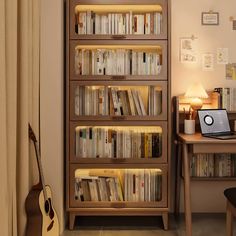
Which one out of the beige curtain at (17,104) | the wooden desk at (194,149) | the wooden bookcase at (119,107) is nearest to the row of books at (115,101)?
the wooden bookcase at (119,107)

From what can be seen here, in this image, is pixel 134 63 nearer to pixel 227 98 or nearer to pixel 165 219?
pixel 227 98

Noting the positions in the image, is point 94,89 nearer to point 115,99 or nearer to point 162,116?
point 115,99

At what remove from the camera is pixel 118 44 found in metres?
3.25

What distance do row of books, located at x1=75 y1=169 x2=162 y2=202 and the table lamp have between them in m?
0.69

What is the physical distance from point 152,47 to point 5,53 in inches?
67.2

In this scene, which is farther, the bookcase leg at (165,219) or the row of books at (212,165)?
the row of books at (212,165)

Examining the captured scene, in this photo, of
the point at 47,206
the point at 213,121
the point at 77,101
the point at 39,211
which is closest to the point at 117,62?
the point at 77,101

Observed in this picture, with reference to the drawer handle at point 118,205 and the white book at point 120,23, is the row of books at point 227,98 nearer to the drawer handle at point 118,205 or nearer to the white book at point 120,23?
the white book at point 120,23

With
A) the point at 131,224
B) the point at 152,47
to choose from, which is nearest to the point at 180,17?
the point at 152,47

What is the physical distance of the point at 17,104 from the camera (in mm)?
A: 2273

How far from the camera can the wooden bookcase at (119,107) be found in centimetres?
324

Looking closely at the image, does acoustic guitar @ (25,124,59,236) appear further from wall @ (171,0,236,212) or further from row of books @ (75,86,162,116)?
wall @ (171,0,236,212)

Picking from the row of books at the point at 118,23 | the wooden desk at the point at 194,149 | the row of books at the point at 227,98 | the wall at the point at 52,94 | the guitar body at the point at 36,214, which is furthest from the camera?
the row of books at the point at 227,98

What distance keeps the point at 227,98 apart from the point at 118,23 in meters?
1.20
